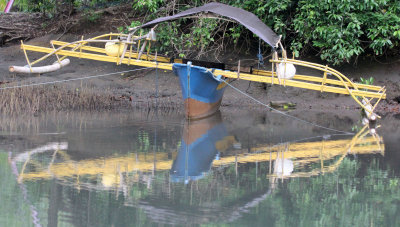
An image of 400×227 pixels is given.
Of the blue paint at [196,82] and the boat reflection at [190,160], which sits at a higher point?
the blue paint at [196,82]

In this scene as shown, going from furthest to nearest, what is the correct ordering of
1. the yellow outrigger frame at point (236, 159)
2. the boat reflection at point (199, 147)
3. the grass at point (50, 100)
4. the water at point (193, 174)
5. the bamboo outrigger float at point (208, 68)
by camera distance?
the grass at point (50, 100) < the bamboo outrigger float at point (208, 68) < the boat reflection at point (199, 147) < the yellow outrigger frame at point (236, 159) < the water at point (193, 174)

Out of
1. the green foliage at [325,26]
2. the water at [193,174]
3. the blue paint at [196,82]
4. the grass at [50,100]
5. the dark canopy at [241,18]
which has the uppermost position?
the green foliage at [325,26]

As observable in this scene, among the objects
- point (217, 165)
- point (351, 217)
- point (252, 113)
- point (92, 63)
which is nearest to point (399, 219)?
point (351, 217)

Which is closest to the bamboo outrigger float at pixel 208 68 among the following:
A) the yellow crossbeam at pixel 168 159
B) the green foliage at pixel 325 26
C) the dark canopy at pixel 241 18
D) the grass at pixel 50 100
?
the dark canopy at pixel 241 18

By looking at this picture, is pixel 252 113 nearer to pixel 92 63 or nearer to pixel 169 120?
pixel 169 120

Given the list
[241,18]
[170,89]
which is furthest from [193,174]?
[170,89]

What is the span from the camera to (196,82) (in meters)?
11.4

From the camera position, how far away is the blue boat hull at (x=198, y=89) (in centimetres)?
1116

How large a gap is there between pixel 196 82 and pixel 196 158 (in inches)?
127

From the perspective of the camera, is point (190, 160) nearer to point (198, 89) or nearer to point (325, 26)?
point (198, 89)

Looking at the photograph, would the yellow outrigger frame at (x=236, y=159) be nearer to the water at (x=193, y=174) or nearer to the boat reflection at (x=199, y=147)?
the water at (x=193, y=174)

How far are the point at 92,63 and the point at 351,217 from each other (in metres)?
11.8

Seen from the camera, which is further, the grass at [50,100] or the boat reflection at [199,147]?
the grass at [50,100]

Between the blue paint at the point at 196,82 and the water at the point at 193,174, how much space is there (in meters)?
0.66
